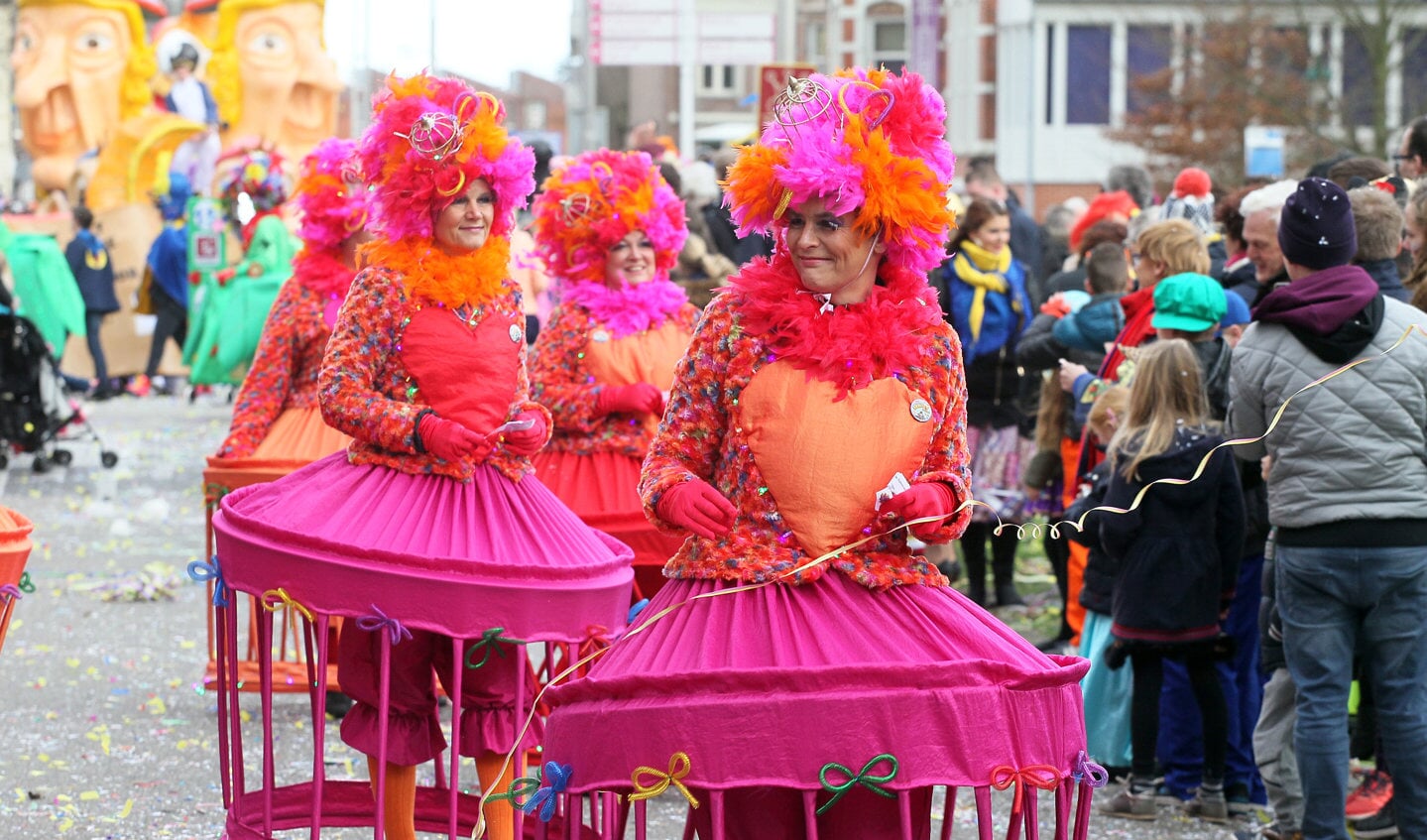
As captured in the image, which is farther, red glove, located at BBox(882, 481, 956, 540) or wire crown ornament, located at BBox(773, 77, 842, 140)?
wire crown ornament, located at BBox(773, 77, 842, 140)

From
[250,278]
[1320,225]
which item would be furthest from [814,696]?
[250,278]

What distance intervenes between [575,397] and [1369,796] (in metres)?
2.79

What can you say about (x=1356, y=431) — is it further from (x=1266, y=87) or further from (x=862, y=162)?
(x=1266, y=87)

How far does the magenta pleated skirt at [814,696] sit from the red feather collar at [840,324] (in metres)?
0.41

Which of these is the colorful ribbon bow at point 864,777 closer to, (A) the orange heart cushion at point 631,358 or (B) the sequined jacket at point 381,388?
(B) the sequined jacket at point 381,388

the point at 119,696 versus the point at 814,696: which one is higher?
the point at 814,696

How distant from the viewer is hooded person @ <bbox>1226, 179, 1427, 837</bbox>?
530cm

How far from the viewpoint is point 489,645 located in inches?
193

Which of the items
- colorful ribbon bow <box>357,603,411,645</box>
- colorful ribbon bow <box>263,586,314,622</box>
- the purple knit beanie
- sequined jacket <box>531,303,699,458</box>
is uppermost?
the purple knit beanie

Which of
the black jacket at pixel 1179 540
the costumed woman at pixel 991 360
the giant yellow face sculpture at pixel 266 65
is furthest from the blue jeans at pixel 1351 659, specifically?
the giant yellow face sculpture at pixel 266 65

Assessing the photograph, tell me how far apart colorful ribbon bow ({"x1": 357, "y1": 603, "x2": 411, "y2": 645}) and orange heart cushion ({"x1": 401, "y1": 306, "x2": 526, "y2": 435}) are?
0.67 meters

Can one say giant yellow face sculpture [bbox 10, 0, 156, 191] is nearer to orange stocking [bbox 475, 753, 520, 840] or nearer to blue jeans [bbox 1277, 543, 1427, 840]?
orange stocking [bbox 475, 753, 520, 840]

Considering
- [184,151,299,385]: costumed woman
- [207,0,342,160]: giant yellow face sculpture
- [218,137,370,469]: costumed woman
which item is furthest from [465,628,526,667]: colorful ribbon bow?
[207,0,342,160]: giant yellow face sculpture

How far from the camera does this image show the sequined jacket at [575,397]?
21.5ft
